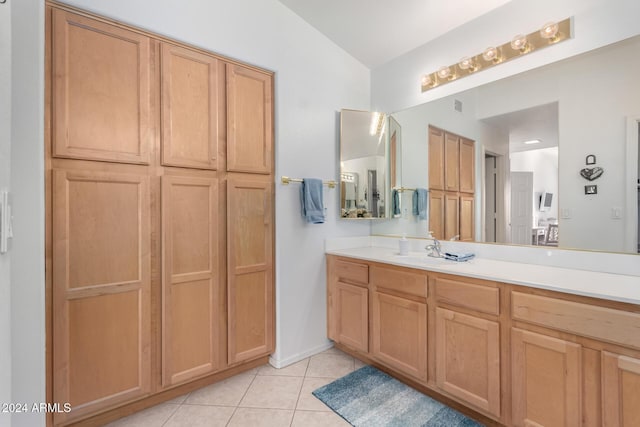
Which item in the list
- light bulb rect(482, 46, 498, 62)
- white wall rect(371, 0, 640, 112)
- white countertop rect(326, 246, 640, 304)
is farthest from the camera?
light bulb rect(482, 46, 498, 62)

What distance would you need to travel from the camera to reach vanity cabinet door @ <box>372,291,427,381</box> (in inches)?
72.7

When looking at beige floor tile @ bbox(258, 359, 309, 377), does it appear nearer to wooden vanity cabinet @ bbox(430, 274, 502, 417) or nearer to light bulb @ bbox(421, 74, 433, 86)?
wooden vanity cabinet @ bbox(430, 274, 502, 417)

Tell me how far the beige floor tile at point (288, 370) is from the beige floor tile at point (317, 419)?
0.43m

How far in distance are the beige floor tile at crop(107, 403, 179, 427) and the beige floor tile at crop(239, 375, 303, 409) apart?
44cm

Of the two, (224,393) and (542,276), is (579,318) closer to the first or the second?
(542,276)

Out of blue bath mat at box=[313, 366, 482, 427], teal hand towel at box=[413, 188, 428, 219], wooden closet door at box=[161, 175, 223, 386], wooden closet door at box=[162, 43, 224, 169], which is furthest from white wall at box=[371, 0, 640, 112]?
blue bath mat at box=[313, 366, 482, 427]

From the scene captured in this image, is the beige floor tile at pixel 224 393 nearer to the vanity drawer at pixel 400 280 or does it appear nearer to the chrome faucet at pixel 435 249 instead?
the vanity drawer at pixel 400 280

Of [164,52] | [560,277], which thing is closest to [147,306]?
[164,52]

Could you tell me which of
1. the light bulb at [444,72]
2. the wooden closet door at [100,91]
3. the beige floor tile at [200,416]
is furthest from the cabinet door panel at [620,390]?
the wooden closet door at [100,91]

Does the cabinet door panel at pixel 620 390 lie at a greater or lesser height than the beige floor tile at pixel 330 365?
greater

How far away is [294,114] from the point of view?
2336mm

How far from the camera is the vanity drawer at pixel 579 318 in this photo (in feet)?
3.75
